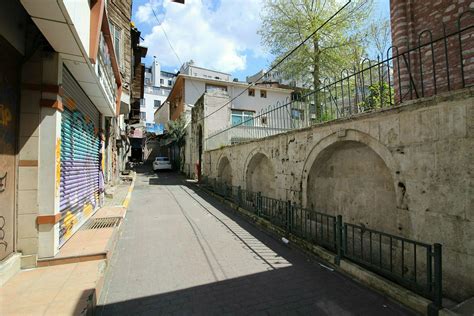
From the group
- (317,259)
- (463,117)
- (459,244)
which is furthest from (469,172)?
(317,259)

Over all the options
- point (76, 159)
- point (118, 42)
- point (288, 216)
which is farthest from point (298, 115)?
→ point (118, 42)

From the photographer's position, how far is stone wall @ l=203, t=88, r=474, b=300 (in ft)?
10.4

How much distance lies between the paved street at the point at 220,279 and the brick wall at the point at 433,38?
4.00m

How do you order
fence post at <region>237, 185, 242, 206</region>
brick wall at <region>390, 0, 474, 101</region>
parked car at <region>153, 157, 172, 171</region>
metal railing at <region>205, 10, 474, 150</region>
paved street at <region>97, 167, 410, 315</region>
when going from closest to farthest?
paved street at <region>97, 167, 410, 315</region> → metal railing at <region>205, 10, 474, 150</region> → brick wall at <region>390, 0, 474, 101</region> → fence post at <region>237, 185, 242, 206</region> → parked car at <region>153, 157, 172, 171</region>

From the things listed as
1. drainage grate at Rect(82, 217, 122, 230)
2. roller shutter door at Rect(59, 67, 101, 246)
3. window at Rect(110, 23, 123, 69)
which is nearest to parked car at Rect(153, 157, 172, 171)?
window at Rect(110, 23, 123, 69)

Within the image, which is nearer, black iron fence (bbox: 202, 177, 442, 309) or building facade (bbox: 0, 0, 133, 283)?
black iron fence (bbox: 202, 177, 442, 309)

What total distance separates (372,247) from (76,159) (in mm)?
6451

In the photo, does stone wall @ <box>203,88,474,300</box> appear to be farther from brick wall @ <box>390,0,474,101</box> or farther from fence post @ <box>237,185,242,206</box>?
fence post @ <box>237,185,242,206</box>

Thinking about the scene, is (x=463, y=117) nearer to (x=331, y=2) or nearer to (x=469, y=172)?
(x=469, y=172)

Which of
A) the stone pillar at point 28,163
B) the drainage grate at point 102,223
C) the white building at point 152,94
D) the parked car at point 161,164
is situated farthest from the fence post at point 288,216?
the white building at point 152,94

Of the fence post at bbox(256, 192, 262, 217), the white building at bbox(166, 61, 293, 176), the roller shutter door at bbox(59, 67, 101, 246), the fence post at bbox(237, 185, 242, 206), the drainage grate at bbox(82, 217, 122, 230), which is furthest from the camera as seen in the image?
the white building at bbox(166, 61, 293, 176)

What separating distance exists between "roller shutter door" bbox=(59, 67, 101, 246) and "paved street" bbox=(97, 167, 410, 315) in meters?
1.20

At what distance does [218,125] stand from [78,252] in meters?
15.1

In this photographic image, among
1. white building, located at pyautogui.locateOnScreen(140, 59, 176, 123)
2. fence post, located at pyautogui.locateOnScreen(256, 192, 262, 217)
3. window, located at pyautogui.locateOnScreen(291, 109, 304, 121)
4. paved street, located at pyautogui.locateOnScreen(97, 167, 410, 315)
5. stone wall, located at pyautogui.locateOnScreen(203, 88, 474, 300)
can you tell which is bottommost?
paved street, located at pyautogui.locateOnScreen(97, 167, 410, 315)
